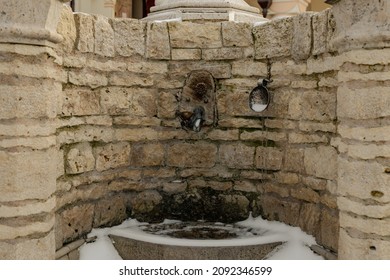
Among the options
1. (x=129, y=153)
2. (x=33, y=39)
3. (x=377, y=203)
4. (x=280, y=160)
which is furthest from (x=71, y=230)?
(x=377, y=203)

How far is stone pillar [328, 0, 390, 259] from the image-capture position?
9.49 ft

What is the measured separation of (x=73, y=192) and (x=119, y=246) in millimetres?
544

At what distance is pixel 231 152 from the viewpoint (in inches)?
171

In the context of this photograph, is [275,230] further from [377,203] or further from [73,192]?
[73,192]

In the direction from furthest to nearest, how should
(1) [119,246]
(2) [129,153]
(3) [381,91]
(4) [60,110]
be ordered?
1. (2) [129,153]
2. (1) [119,246]
3. (4) [60,110]
4. (3) [381,91]

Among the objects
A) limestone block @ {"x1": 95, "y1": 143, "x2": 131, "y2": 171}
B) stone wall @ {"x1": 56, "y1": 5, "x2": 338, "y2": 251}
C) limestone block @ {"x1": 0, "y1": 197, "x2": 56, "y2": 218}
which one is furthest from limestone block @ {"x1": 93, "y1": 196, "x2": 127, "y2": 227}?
limestone block @ {"x1": 0, "y1": 197, "x2": 56, "y2": 218}

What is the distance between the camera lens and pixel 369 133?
2938 millimetres

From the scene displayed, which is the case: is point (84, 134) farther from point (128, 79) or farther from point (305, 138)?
point (305, 138)

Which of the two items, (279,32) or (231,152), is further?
(231,152)

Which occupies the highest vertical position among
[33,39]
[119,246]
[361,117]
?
[33,39]

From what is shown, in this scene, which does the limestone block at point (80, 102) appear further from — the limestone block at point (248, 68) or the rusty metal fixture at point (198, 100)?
the limestone block at point (248, 68)

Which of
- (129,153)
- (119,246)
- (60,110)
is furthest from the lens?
(129,153)

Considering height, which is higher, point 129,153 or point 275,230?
point 129,153

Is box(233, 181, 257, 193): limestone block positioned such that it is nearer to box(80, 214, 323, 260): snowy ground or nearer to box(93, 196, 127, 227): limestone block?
box(80, 214, 323, 260): snowy ground
